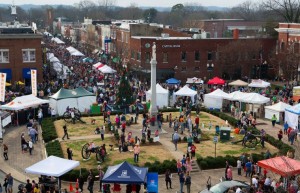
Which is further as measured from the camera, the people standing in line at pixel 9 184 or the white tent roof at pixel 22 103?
the white tent roof at pixel 22 103

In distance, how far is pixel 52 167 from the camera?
22.8 m

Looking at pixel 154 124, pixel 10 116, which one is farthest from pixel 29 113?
pixel 154 124

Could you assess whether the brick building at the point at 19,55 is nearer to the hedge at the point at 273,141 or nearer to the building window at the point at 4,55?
the building window at the point at 4,55

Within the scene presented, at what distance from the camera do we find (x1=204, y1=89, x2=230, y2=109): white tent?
43.3 metres

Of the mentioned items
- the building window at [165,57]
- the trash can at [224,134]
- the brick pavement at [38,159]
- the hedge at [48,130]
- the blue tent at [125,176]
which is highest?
the building window at [165,57]

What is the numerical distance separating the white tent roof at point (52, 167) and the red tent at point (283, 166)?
10171 millimetres

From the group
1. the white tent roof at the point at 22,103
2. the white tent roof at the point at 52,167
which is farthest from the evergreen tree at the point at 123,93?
the white tent roof at the point at 52,167

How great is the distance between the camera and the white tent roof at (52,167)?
22.2 m

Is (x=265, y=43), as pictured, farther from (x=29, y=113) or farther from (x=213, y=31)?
(x=29, y=113)

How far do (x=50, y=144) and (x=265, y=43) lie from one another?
42.1 m

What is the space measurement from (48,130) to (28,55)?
71.8 ft

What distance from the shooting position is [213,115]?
135 feet

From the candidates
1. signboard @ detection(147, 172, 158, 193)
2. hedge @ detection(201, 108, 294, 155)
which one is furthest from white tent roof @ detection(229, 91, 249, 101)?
signboard @ detection(147, 172, 158, 193)

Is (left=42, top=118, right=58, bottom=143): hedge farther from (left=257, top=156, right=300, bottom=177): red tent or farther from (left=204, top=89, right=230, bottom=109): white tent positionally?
(left=257, top=156, right=300, bottom=177): red tent
